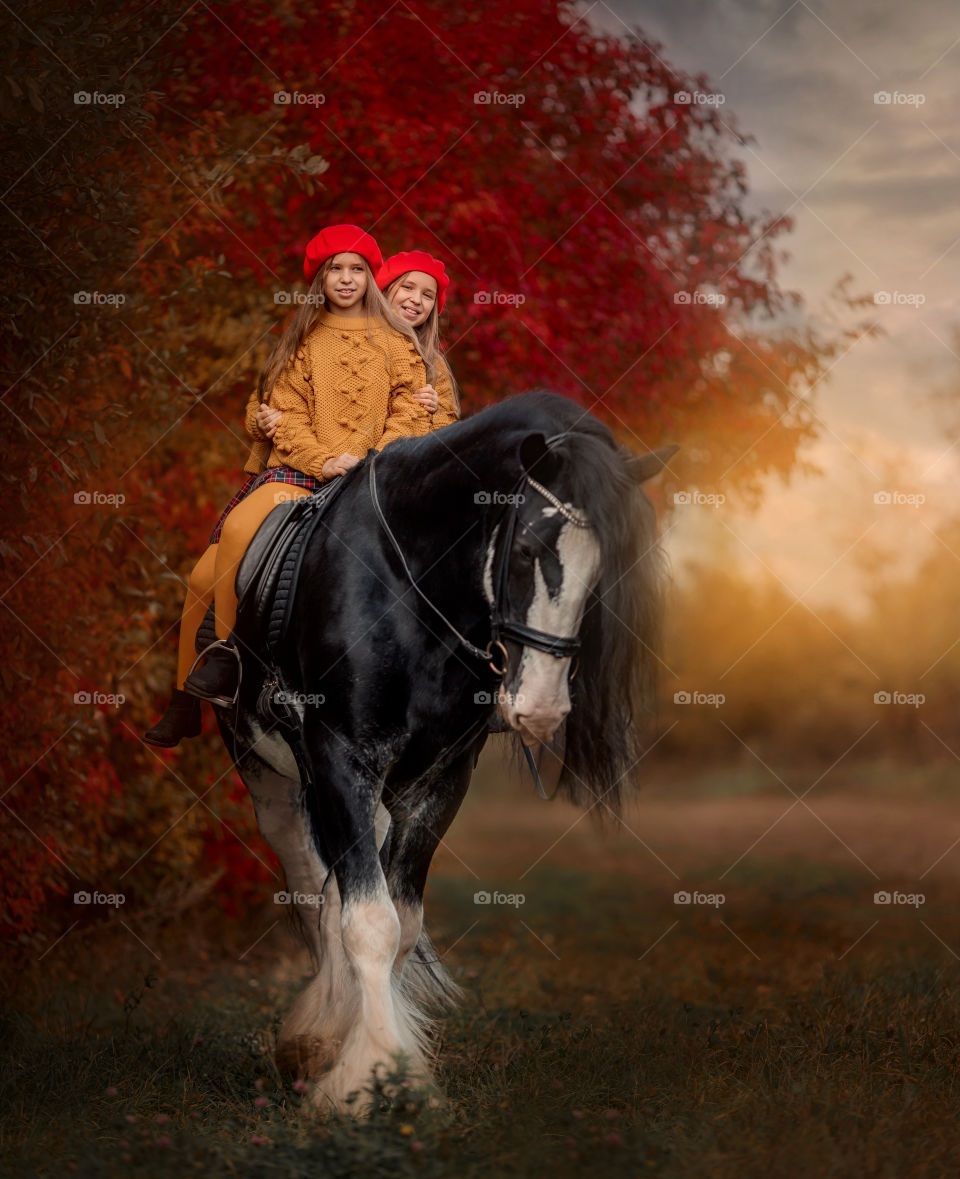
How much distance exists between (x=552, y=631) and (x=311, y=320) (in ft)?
6.65

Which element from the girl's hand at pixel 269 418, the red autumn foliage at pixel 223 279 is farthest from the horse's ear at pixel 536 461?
the red autumn foliage at pixel 223 279

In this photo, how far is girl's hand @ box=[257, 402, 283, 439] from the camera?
5.86 meters

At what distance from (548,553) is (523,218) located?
402 cm

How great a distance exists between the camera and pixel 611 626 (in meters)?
4.80

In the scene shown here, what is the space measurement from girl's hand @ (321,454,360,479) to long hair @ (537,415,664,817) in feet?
3.88

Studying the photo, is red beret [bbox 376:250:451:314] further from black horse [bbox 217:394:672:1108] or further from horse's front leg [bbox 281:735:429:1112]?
horse's front leg [bbox 281:735:429:1112]

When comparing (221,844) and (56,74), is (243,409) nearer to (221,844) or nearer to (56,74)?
(56,74)

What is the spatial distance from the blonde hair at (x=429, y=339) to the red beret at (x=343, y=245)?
0.70ft

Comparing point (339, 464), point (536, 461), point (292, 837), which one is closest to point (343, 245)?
point (339, 464)

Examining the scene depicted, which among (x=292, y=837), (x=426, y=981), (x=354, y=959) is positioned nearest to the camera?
(x=354, y=959)

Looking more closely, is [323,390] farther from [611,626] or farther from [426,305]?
[611,626]

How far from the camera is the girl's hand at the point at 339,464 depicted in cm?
570

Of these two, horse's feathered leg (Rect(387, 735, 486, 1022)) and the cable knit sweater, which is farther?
the cable knit sweater

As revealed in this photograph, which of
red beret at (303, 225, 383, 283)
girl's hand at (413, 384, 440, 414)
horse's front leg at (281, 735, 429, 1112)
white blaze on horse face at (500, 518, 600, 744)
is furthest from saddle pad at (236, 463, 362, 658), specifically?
white blaze on horse face at (500, 518, 600, 744)
